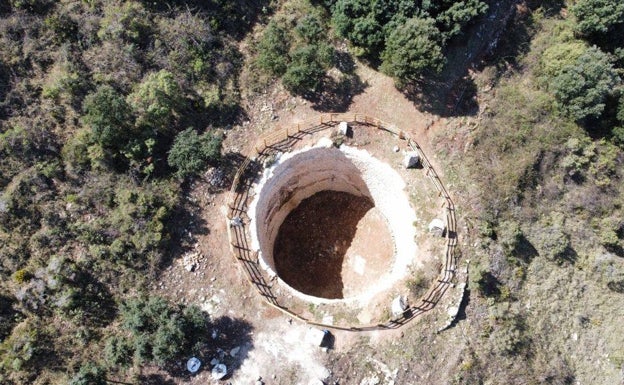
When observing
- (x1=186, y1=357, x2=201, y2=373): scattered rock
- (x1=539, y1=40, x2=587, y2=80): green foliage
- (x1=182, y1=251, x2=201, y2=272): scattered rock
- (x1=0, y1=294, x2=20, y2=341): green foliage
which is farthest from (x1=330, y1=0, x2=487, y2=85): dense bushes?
(x1=0, y1=294, x2=20, y2=341): green foliage

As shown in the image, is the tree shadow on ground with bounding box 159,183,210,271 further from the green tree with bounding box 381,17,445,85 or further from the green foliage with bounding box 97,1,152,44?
the green tree with bounding box 381,17,445,85

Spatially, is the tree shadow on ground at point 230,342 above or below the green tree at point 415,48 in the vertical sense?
below

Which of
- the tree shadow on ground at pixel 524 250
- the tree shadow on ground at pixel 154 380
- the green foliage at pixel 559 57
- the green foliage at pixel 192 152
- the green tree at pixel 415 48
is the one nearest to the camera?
the tree shadow on ground at pixel 154 380

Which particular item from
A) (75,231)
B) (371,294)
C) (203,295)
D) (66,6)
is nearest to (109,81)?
(66,6)

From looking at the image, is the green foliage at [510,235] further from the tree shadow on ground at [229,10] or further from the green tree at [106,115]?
the green tree at [106,115]

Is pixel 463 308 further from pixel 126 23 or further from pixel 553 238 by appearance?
pixel 126 23

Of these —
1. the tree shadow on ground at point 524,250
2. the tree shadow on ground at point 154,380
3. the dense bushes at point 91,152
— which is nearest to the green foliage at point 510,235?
the tree shadow on ground at point 524,250

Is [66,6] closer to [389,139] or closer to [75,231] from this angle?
[75,231]
